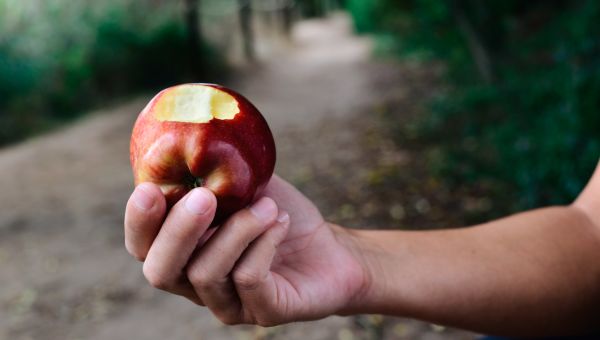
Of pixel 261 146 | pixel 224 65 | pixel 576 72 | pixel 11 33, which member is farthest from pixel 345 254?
pixel 224 65

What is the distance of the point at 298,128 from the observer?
7.80 meters

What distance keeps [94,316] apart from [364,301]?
9.40 ft

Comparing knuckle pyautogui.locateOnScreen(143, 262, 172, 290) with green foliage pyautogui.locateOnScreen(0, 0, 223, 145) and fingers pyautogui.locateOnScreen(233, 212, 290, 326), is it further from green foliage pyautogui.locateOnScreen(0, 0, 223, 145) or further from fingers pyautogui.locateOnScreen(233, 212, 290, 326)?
green foliage pyautogui.locateOnScreen(0, 0, 223, 145)

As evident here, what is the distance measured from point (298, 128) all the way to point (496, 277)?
6532 mm

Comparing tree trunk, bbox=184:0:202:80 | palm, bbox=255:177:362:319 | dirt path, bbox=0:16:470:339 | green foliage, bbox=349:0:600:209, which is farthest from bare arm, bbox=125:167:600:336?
tree trunk, bbox=184:0:202:80

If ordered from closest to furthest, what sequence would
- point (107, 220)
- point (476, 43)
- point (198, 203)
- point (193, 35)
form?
point (198, 203)
point (107, 220)
point (476, 43)
point (193, 35)

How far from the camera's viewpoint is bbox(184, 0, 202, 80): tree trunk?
1086 centimetres

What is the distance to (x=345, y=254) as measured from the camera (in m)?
1.28

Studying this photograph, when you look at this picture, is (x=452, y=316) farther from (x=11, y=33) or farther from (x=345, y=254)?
(x=11, y=33)

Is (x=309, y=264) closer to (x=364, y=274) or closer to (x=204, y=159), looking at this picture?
(x=364, y=274)

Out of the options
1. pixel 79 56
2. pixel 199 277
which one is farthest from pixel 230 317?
pixel 79 56

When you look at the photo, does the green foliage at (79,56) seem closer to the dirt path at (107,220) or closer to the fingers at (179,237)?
the dirt path at (107,220)

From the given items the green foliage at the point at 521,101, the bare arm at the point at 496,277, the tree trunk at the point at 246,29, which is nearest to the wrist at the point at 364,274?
the bare arm at the point at 496,277

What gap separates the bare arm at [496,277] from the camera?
1.31 meters
